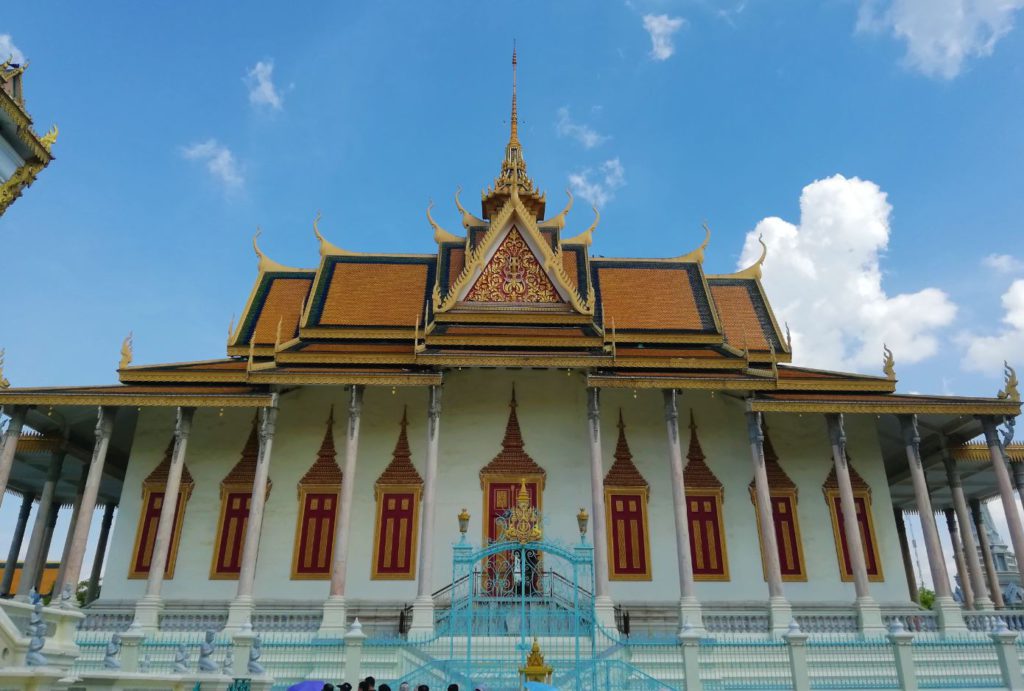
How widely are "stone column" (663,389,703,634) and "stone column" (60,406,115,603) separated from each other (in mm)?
10683

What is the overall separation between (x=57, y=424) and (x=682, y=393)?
1419 cm

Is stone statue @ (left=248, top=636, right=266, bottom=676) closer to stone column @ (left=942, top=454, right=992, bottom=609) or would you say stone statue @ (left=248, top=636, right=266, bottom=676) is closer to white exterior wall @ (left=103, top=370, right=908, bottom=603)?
white exterior wall @ (left=103, top=370, right=908, bottom=603)

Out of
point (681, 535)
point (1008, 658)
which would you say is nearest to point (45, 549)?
point (681, 535)

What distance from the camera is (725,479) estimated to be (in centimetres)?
1592

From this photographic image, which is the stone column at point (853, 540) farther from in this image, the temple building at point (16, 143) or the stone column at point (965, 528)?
the temple building at point (16, 143)

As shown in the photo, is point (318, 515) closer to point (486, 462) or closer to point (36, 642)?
point (486, 462)

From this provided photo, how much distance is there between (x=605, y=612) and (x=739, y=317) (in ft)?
28.7

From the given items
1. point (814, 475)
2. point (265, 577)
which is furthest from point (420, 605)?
point (814, 475)

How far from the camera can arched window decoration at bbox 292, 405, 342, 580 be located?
14.9m

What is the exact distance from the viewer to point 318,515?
1541 centimetres

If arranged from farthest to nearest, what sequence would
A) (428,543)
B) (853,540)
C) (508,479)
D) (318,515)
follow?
(508,479)
(318,515)
(853,540)
(428,543)

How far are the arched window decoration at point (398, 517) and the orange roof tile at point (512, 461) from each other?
63.2 inches

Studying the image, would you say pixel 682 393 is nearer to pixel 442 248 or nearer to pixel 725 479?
pixel 725 479

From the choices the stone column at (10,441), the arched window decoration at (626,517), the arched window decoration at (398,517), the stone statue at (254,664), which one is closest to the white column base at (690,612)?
the arched window decoration at (626,517)
